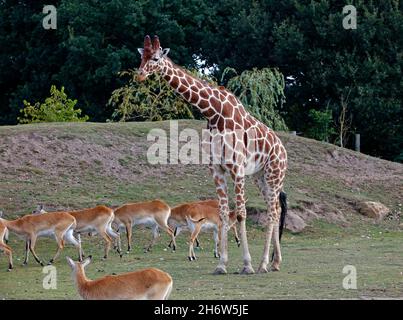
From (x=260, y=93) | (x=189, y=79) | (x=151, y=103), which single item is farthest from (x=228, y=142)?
(x=260, y=93)

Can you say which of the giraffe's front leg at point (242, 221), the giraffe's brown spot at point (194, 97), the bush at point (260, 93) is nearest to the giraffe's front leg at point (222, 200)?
the giraffe's front leg at point (242, 221)

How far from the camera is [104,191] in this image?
22.3 metres

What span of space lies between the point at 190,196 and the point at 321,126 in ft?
50.5

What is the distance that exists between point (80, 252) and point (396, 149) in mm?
23137

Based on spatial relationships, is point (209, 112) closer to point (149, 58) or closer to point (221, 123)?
point (221, 123)

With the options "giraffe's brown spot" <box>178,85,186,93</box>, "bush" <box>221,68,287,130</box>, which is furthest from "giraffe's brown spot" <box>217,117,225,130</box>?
"bush" <box>221,68,287,130</box>

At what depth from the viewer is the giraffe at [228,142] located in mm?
15117

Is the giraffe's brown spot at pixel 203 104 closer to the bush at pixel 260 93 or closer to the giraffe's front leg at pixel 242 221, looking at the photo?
the giraffe's front leg at pixel 242 221

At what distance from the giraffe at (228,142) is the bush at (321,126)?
21.4 meters

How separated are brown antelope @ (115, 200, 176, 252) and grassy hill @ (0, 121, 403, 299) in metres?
0.53

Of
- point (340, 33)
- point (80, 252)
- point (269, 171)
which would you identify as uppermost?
point (340, 33)
